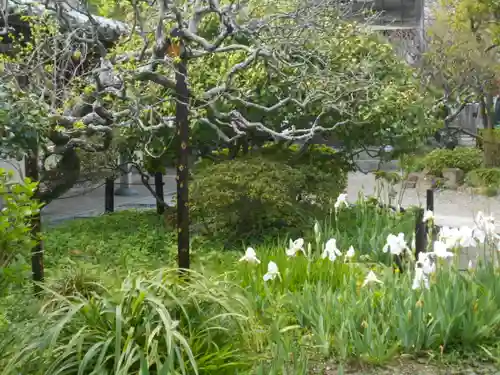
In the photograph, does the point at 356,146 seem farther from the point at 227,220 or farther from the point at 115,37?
the point at 115,37

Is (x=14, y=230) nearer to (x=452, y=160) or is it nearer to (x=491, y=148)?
(x=491, y=148)

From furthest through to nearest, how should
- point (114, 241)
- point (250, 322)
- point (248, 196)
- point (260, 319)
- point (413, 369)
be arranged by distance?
point (114, 241) → point (248, 196) → point (260, 319) → point (413, 369) → point (250, 322)

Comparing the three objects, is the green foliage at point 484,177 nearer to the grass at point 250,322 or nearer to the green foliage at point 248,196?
the green foliage at point 248,196

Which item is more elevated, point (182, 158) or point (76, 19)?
point (76, 19)

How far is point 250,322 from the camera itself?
13.9 feet

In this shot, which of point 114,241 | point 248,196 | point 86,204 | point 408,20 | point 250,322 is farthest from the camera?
point 408,20

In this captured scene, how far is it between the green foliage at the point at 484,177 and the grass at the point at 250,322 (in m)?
11.7

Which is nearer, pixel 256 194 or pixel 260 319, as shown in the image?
pixel 260 319

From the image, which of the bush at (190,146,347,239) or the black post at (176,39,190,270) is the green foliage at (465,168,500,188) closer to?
the bush at (190,146,347,239)

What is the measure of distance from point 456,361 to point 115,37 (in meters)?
8.49

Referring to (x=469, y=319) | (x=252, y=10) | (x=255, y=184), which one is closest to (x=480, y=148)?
(x=252, y=10)

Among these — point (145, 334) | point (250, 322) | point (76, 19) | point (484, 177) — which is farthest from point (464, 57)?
point (145, 334)

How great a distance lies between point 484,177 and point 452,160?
181 cm

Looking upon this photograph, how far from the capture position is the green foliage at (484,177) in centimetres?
1695
